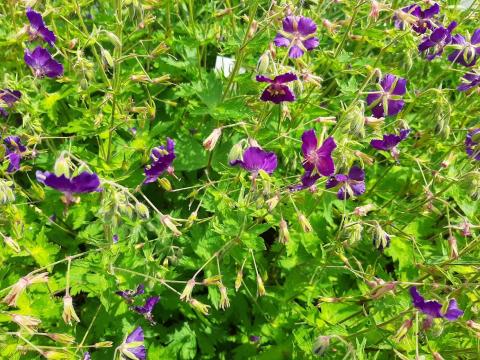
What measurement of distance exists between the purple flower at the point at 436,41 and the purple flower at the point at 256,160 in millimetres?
1297

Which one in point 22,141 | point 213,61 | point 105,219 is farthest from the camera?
point 213,61

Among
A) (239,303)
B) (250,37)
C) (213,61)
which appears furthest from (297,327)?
(213,61)

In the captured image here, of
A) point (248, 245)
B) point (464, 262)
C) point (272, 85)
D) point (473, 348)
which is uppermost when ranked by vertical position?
point (272, 85)

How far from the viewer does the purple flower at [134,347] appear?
6.13 ft

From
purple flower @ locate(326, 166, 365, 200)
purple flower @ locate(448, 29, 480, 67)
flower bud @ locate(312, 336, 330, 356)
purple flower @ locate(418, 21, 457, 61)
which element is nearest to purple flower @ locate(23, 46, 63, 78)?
purple flower @ locate(326, 166, 365, 200)

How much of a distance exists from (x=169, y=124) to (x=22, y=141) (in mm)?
834

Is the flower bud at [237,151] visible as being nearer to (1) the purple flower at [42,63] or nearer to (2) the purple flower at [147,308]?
(2) the purple flower at [147,308]

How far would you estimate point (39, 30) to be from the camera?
2471 mm

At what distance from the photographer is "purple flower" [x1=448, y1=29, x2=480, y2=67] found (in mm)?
2705

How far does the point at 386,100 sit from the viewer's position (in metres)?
2.23

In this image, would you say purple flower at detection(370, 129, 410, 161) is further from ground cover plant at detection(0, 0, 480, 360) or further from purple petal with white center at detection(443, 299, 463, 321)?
purple petal with white center at detection(443, 299, 463, 321)

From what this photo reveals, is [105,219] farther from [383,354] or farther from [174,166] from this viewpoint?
[383,354]

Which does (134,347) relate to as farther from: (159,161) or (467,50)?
(467,50)

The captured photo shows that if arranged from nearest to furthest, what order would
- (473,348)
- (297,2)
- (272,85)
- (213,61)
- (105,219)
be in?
(105,219) → (272,85) → (473,348) → (297,2) → (213,61)
